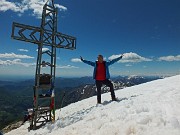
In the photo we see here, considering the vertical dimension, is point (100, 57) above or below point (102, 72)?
above

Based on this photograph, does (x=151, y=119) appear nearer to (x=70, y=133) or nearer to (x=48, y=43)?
(x=70, y=133)

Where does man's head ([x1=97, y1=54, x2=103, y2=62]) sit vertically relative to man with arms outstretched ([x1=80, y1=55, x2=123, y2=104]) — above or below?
above

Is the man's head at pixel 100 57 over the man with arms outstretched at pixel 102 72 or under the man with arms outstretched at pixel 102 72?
over

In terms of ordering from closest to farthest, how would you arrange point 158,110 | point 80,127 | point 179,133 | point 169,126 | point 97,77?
1. point 179,133
2. point 169,126
3. point 158,110
4. point 80,127
5. point 97,77

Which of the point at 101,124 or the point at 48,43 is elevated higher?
the point at 48,43

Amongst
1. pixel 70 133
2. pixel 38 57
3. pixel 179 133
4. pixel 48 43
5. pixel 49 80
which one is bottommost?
pixel 70 133

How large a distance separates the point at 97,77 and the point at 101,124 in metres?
5.52

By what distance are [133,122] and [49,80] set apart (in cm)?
897

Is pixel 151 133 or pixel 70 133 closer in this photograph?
pixel 151 133

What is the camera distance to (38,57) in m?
14.2

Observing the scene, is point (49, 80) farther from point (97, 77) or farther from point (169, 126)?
point (169, 126)

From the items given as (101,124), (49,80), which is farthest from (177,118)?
(49,80)

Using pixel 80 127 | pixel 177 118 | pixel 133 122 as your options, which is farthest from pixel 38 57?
pixel 177 118

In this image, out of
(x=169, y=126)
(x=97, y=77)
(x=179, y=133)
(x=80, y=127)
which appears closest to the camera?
(x=179, y=133)
